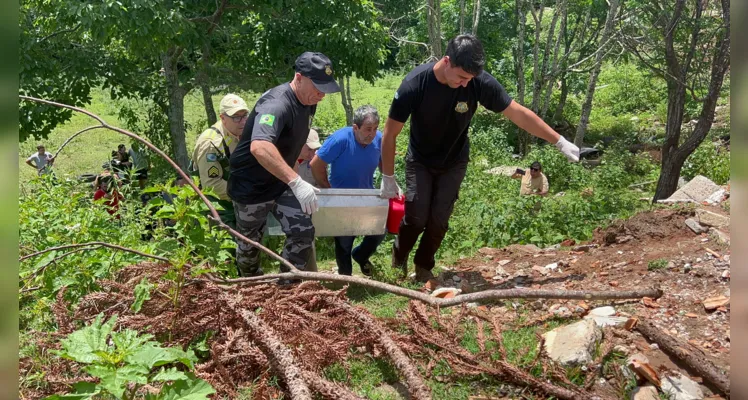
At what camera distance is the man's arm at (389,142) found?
15.1ft

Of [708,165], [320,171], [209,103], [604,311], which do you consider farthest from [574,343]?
[209,103]

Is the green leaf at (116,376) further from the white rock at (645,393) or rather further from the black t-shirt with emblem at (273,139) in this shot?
the white rock at (645,393)

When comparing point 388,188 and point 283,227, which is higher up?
point 388,188

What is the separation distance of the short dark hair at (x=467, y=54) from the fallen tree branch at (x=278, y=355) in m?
2.08

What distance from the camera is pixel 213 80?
11.4 metres

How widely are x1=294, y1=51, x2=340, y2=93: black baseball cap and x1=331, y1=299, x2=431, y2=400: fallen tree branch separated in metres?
1.40

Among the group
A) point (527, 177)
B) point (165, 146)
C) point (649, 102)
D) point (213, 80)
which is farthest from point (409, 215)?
point (649, 102)

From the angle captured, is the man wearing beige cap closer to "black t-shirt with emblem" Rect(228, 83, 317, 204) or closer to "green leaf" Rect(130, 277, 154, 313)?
"black t-shirt with emblem" Rect(228, 83, 317, 204)

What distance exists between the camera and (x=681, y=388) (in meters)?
2.93

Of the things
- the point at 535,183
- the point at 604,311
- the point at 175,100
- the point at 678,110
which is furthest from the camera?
the point at 175,100

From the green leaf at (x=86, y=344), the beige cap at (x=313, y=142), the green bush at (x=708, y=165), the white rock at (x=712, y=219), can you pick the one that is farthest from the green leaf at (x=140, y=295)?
the green bush at (x=708, y=165)

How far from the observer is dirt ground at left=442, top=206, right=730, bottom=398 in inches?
140

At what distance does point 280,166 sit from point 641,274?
8.50 feet

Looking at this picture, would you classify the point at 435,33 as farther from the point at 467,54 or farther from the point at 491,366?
the point at 491,366
